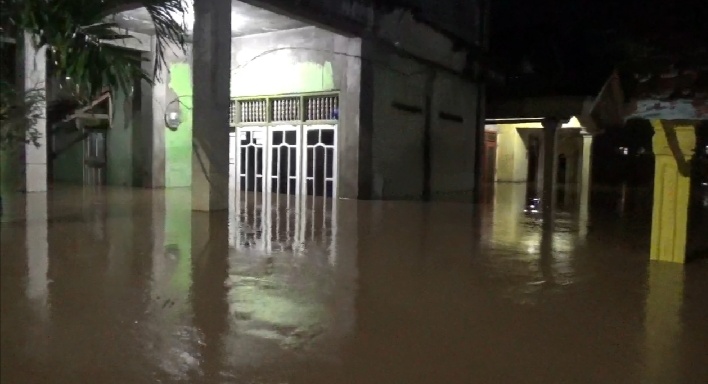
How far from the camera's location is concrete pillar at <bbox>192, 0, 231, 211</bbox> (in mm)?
9508

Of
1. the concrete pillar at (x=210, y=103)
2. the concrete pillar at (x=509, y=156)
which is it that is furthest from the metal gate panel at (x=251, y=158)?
the concrete pillar at (x=509, y=156)

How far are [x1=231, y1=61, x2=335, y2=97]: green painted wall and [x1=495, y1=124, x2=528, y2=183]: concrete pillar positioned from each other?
43.8 feet

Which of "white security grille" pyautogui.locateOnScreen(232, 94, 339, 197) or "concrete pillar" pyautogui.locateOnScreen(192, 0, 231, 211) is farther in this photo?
"white security grille" pyautogui.locateOnScreen(232, 94, 339, 197)

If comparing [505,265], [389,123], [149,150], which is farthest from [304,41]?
[505,265]

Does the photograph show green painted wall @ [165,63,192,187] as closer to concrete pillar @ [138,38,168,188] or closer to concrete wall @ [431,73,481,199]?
concrete pillar @ [138,38,168,188]

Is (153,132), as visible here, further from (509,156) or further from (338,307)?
(509,156)

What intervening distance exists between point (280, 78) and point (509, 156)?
1403cm

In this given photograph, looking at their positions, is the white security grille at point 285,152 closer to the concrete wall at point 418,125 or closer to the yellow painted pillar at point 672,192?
the concrete wall at point 418,125

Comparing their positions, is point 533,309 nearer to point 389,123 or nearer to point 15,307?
point 15,307

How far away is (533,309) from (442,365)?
1.35 m

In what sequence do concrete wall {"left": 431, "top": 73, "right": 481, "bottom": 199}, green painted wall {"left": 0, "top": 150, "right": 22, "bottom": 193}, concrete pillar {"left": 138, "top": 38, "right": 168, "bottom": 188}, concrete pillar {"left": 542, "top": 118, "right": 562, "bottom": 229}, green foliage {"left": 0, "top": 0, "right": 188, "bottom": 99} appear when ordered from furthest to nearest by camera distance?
concrete pillar {"left": 542, "top": 118, "right": 562, "bottom": 229} → concrete wall {"left": 431, "top": 73, "right": 481, "bottom": 199} → concrete pillar {"left": 138, "top": 38, "right": 168, "bottom": 188} → green foliage {"left": 0, "top": 0, "right": 188, "bottom": 99} → green painted wall {"left": 0, "top": 150, "right": 22, "bottom": 193}

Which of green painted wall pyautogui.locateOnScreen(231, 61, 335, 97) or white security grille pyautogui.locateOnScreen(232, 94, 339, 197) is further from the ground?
green painted wall pyautogui.locateOnScreen(231, 61, 335, 97)

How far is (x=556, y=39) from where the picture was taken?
68.6 feet

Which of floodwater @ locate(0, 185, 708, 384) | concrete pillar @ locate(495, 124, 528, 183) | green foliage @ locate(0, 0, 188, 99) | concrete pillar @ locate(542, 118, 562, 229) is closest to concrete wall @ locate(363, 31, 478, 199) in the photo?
concrete pillar @ locate(542, 118, 562, 229)
